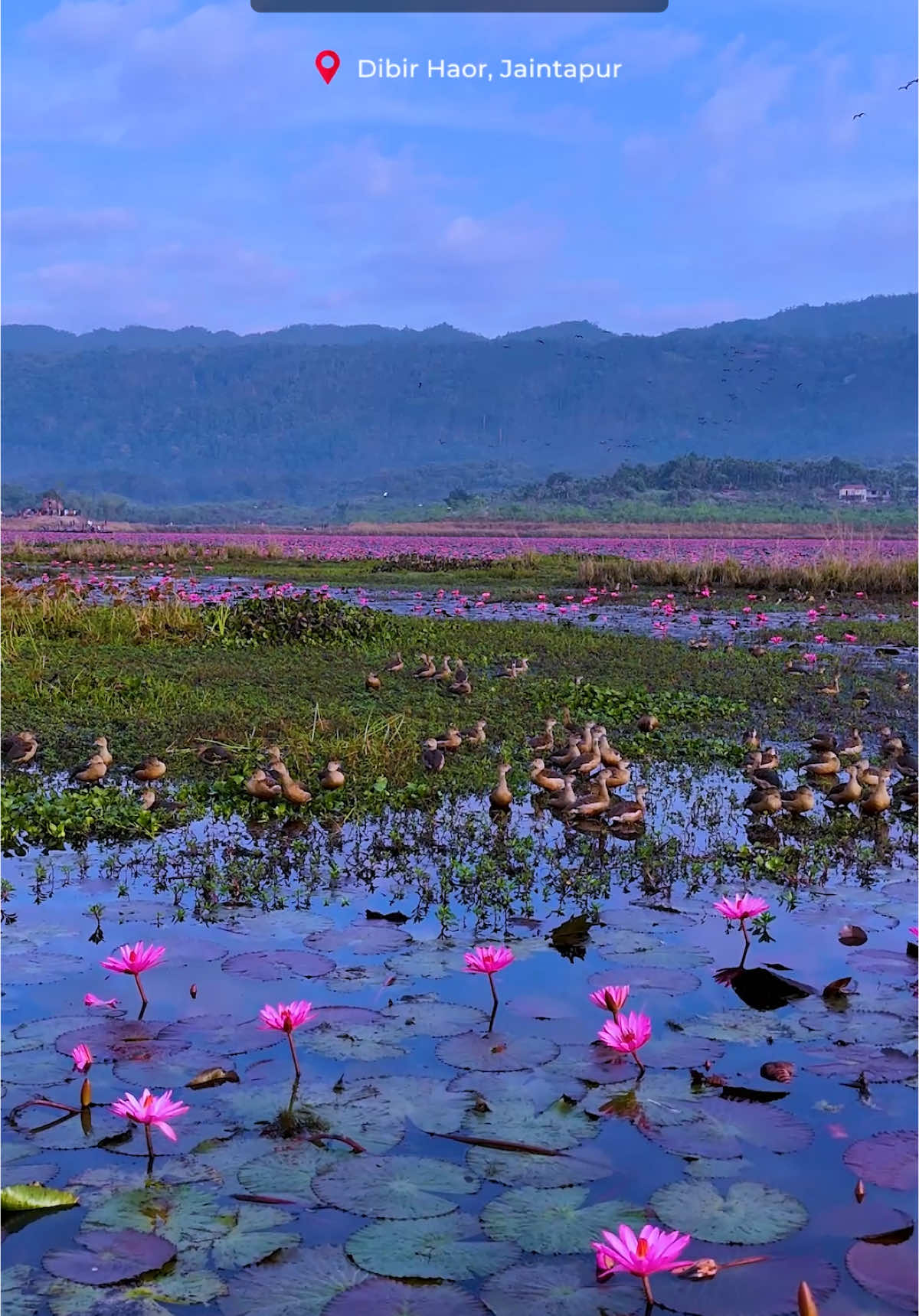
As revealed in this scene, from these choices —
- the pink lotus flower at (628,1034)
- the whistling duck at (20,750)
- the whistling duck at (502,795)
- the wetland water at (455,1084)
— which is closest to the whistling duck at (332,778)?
the whistling duck at (502,795)

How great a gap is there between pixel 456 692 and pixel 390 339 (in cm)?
18650

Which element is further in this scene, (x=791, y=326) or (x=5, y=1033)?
(x=791, y=326)

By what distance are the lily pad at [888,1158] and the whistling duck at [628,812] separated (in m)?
3.99

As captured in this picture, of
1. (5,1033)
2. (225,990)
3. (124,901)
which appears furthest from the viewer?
(124,901)

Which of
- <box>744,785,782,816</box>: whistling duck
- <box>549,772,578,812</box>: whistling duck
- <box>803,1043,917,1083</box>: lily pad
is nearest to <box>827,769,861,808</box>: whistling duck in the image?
<box>744,785,782,816</box>: whistling duck

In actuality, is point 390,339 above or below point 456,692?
above

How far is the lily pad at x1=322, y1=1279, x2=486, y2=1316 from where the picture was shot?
3.15 m

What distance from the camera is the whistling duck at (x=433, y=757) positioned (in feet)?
30.0

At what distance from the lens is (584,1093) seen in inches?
169

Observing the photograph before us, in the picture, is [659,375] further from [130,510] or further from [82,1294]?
[82,1294]

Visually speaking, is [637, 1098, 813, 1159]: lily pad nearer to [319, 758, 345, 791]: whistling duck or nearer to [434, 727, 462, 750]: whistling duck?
[319, 758, 345, 791]: whistling duck

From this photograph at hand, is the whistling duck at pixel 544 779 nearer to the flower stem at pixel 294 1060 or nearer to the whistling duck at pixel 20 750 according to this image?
the whistling duck at pixel 20 750

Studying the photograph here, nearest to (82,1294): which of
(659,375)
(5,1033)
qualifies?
(5,1033)

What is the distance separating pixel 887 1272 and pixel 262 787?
551cm
